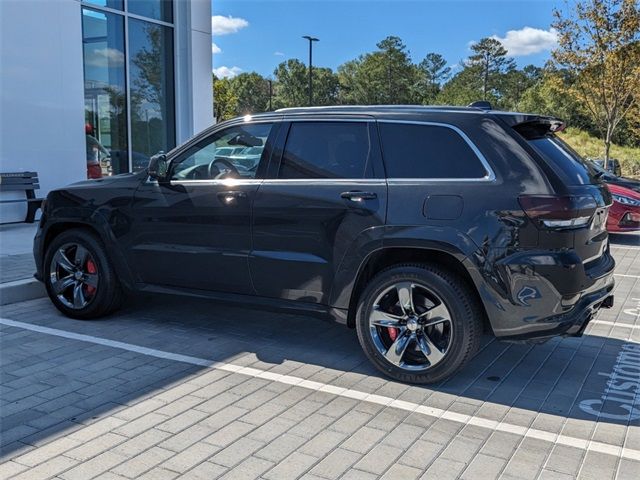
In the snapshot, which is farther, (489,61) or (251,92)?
(251,92)

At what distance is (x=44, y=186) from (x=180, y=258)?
6151 mm

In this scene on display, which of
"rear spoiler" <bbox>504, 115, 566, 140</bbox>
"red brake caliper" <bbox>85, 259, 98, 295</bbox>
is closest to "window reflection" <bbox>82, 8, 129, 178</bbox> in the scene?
"red brake caliper" <bbox>85, 259, 98, 295</bbox>

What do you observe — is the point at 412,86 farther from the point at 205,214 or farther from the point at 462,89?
the point at 205,214

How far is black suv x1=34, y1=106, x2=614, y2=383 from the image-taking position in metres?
3.96

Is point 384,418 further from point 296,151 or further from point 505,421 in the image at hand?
point 296,151

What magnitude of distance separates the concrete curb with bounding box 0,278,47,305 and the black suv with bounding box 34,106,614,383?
1.58m

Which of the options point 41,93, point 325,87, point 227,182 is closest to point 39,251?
point 227,182

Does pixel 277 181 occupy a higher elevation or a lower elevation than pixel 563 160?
lower

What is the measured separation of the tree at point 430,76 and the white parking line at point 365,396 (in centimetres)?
8462

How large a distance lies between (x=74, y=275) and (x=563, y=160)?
4.25 meters

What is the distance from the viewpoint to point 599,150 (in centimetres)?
4528

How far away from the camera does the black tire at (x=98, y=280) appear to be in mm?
5523

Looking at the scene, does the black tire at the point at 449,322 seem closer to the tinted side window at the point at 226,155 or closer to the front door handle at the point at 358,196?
the front door handle at the point at 358,196

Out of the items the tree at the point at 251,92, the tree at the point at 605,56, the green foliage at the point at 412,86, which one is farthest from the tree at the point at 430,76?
the tree at the point at 605,56
